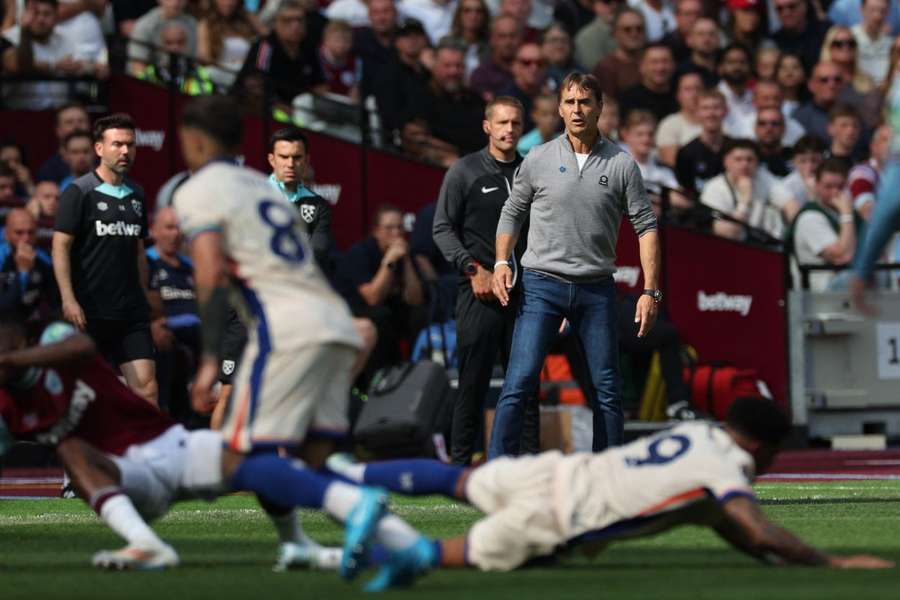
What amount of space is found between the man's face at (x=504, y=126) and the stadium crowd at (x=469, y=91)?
14.6ft

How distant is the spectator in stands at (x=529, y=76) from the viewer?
63.0 feet

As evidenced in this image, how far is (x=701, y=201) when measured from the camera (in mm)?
18359

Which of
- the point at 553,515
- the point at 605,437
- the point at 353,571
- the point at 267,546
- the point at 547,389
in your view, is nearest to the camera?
the point at 353,571

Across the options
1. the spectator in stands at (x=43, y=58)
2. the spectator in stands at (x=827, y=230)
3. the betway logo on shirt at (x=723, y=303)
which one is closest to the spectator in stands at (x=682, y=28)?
the spectator in stands at (x=827, y=230)

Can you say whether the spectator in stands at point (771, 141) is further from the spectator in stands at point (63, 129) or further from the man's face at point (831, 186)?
the spectator in stands at point (63, 129)

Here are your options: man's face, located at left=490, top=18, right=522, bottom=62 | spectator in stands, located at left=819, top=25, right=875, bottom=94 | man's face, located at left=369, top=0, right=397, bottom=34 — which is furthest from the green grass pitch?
spectator in stands, located at left=819, top=25, right=875, bottom=94

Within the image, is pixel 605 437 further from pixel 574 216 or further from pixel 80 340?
pixel 80 340

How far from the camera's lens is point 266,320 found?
680cm

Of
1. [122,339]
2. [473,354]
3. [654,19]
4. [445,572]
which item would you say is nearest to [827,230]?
[654,19]

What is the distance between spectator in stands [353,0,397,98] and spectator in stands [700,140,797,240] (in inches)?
132

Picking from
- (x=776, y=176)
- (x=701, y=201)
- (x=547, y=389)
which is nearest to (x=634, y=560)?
(x=547, y=389)

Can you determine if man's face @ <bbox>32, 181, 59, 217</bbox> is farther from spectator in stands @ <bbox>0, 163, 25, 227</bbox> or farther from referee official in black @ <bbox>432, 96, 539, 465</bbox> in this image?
referee official in black @ <bbox>432, 96, 539, 465</bbox>

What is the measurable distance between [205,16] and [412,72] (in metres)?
2.08

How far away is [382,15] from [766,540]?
13187mm
